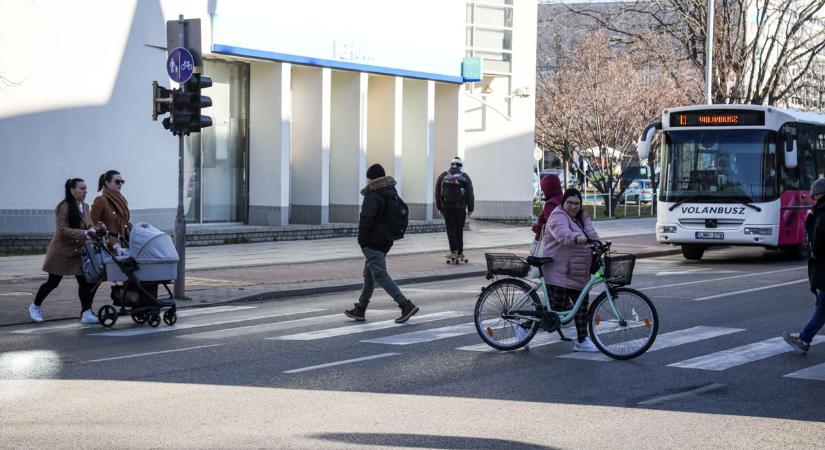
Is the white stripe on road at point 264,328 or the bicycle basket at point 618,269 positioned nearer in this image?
Result: the bicycle basket at point 618,269

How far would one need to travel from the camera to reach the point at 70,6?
25.0 metres

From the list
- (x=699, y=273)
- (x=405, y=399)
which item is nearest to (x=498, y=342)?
(x=405, y=399)

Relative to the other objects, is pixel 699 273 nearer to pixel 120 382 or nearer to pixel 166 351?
pixel 166 351

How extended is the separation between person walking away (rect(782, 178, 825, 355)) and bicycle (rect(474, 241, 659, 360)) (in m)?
1.55

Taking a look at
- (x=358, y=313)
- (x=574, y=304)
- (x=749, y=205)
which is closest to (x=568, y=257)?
(x=574, y=304)

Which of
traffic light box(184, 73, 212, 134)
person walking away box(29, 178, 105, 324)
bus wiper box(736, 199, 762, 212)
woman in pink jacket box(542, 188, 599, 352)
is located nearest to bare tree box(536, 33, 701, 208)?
bus wiper box(736, 199, 762, 212)

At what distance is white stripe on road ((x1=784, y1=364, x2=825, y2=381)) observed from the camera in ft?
34.5

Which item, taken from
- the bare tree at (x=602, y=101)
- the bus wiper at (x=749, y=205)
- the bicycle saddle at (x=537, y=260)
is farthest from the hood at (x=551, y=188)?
the bare tree at (x=602, y=101)

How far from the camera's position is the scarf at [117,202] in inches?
565

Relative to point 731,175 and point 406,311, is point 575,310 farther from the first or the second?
point 731,175

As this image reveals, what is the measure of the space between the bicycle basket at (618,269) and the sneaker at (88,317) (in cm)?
626

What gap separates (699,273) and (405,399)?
14.2 metres

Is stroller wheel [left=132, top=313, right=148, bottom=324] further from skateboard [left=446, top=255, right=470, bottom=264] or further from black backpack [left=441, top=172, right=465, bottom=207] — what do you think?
skateboard [left=446, top=255, right=470, bottom=264]

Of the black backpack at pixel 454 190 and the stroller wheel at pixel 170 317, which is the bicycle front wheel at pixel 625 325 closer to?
the stroller wheel at pixel 170 317
